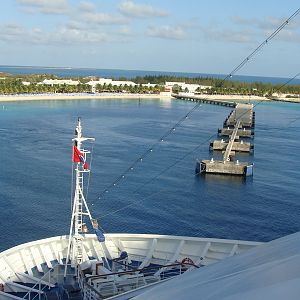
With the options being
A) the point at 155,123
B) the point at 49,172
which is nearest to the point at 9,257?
the point at 49,172

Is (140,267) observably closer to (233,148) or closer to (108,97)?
(233,148)

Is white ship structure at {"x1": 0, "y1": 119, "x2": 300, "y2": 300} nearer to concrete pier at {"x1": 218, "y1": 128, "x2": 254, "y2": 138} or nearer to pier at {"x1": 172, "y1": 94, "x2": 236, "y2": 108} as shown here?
concrete pier at {"x1": 218, "y1": 128, "x2": 254, "y2": 138}

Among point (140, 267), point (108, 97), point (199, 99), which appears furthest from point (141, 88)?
point (140, 267)

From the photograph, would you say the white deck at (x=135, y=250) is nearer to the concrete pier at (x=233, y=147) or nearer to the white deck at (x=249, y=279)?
the white deck at (x=249, y=279)

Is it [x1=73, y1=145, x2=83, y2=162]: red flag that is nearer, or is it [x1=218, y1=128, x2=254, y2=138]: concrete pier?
[x1=73, y1=145, x2=83, y2=162]: red flag

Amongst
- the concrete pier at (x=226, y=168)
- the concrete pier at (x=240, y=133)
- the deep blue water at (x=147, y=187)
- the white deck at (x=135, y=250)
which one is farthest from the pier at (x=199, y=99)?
the white deck at (x=135, y=250)

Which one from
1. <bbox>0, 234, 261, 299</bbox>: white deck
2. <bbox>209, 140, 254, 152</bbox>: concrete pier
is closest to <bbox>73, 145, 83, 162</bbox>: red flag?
<bbox>0, 234, 261, 299</bbox>: white deck
